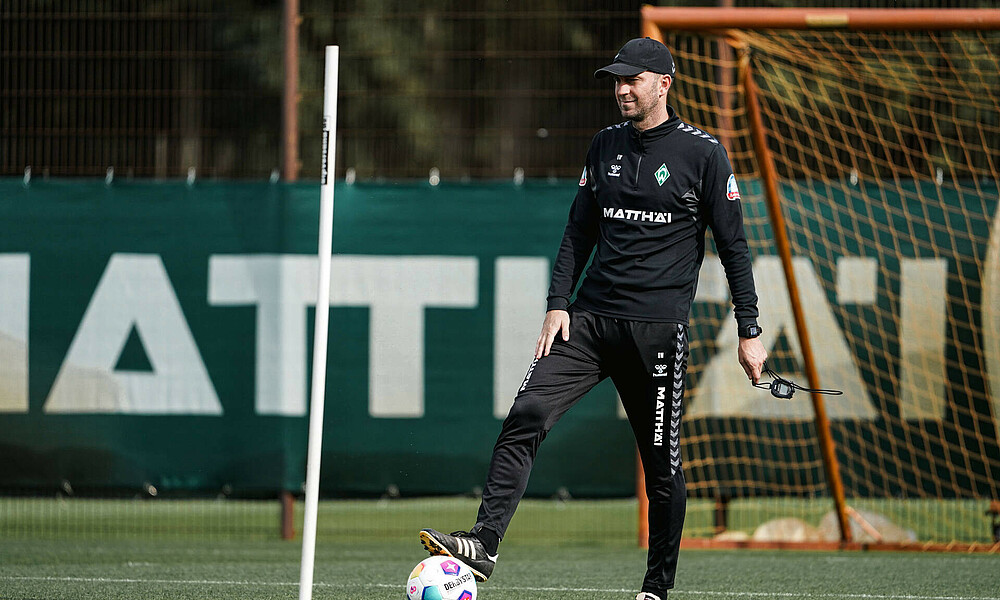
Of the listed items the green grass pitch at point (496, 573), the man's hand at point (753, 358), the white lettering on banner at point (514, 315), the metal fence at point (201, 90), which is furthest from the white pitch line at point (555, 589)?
the metal fence at point (201, 90)

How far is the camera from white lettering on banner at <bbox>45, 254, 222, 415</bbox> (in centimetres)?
830

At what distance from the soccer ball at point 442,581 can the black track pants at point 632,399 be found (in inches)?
14.9

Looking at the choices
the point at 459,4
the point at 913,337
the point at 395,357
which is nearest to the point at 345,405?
the point at 395,357

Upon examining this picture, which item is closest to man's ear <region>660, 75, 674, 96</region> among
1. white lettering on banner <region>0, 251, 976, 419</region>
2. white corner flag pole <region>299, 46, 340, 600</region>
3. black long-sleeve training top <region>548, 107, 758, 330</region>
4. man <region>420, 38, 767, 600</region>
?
man <region>420, 38, 767, 600</region>

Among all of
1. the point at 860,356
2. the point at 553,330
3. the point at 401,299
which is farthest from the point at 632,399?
the point at 860,356

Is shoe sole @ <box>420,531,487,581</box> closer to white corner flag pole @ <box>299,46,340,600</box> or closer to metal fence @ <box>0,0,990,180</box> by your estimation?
white corner flag pole @ <box>299,46,340,600</box>

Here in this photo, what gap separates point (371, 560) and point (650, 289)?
3.04 m

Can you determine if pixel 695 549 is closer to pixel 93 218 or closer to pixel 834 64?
pixel 834 64

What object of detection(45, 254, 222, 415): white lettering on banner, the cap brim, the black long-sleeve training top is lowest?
detection(45, 254, 222, 415): white lettering on banner

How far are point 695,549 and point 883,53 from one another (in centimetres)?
369

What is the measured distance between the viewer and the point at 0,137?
8.87 metres

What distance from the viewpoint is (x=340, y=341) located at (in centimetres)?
839

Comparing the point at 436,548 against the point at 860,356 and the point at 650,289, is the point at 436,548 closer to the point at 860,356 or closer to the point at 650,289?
the point at 650,289

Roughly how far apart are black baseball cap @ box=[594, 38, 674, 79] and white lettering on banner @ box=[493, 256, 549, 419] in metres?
3.72
